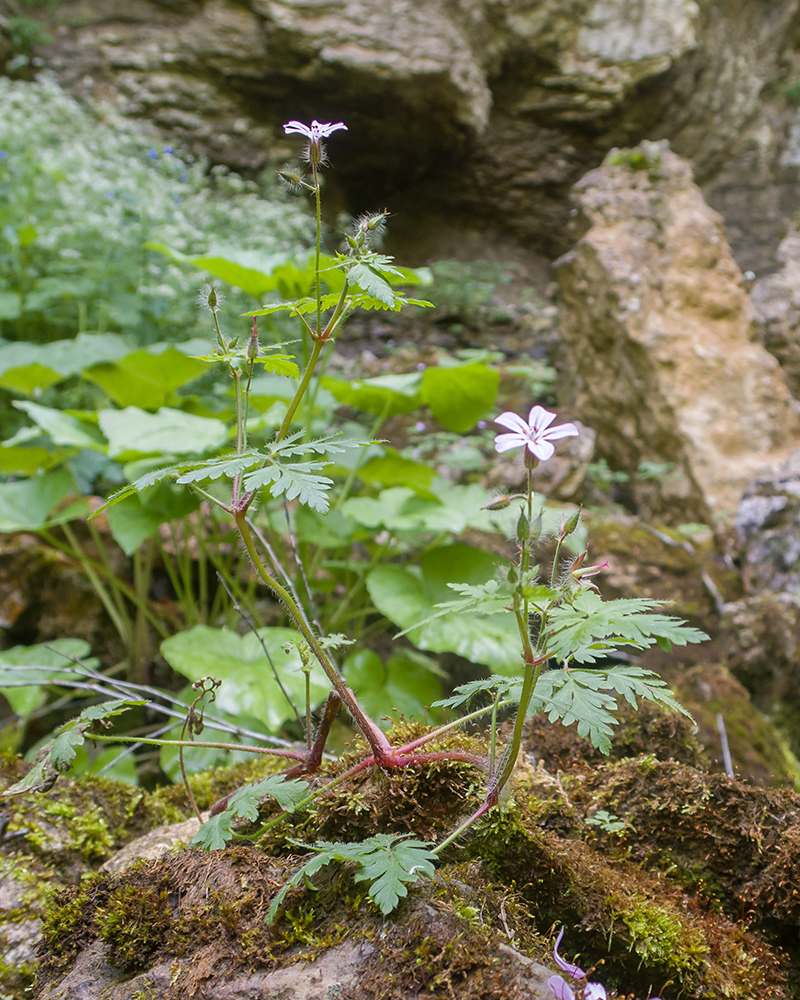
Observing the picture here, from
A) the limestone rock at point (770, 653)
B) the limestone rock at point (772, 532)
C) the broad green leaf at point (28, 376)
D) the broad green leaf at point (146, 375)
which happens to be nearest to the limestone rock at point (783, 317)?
the limestone rock at point (772, 532)

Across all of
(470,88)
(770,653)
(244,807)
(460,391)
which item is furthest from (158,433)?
(470,88)

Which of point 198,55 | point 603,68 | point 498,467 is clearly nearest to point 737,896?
point 498,467

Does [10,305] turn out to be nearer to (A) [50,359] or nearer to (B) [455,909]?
(A) [50,359]

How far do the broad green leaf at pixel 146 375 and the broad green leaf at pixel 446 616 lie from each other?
1148 millimetres

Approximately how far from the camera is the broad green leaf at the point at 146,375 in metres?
2.41

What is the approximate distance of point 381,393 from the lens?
88.7 inches

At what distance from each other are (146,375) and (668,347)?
3258 millimetres

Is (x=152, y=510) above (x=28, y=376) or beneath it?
beneath

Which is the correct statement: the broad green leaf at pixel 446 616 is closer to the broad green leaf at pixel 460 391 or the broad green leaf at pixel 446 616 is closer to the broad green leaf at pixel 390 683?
the broad green leaf at pixel 390 683

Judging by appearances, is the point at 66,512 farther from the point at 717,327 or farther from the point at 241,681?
the point at 717,327

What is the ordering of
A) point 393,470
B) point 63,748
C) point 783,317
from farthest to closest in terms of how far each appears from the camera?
1. point 783,317
2. point 393,470
3. point 63,748

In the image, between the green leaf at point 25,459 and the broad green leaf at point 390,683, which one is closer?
the broad green leaf at point 390,683

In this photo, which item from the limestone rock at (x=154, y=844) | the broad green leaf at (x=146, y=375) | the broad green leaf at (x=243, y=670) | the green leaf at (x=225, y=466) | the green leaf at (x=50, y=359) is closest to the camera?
the green leaf at (x=225, y=466)

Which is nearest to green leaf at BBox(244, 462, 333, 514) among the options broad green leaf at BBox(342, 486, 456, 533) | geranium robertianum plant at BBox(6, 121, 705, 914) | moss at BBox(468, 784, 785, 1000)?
geranium robertianum plant at BBox(6, 121, 705, 914)
